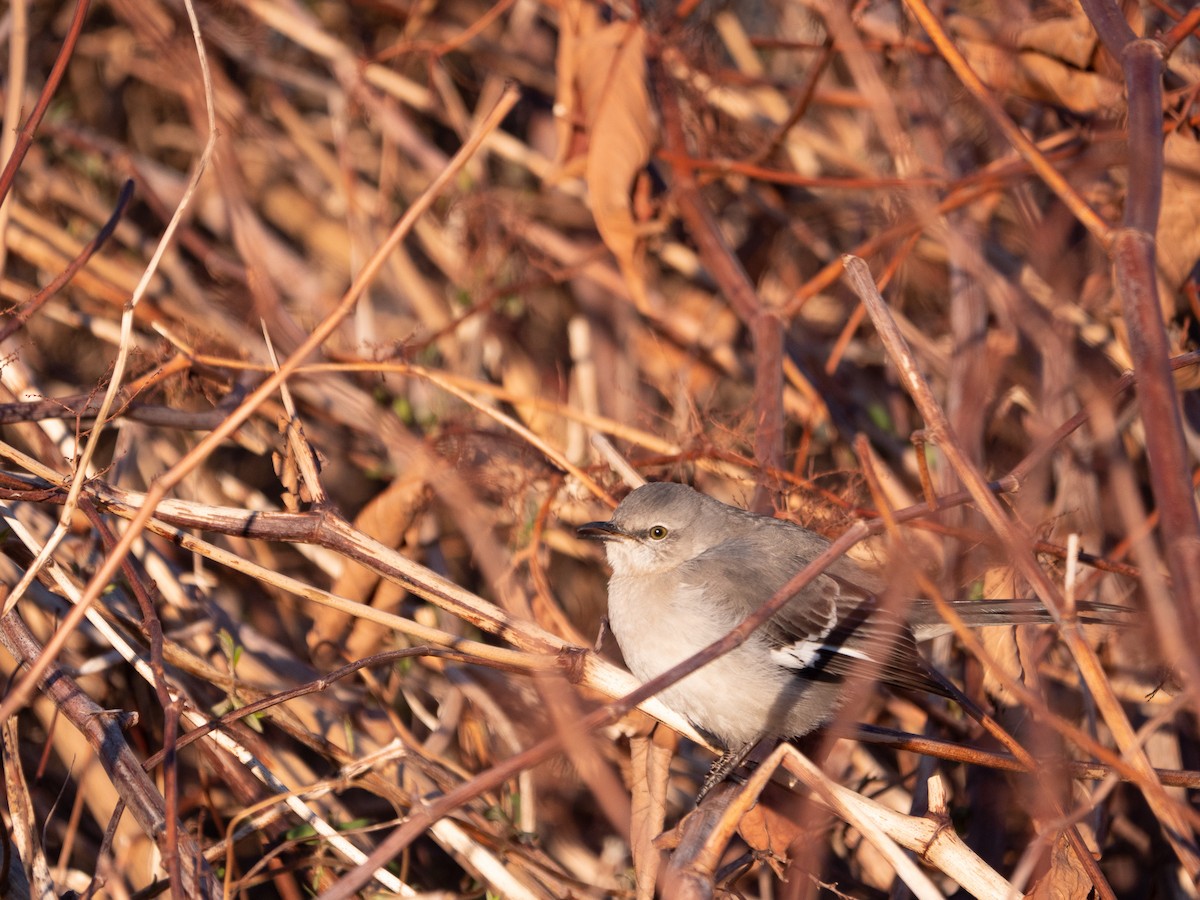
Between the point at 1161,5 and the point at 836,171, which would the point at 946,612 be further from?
the point at 836,171

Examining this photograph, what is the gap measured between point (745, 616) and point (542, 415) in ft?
6.06

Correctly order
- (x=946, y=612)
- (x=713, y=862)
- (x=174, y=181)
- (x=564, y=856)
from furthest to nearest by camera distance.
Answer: (x=174, y=181) < (x=564, y=856) < (x=713, y=862) < (x=946, y=612)

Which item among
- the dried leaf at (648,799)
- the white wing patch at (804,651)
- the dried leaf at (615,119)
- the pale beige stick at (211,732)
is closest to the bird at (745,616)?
the white wing patch at (804,651)

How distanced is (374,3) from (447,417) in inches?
108

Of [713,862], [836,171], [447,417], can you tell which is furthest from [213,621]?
[836,171]

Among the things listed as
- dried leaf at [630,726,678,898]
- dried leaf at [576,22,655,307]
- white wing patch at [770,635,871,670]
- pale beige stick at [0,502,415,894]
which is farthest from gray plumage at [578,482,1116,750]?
dried leaf at [576,22,655,307]

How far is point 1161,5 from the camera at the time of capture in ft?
11.8

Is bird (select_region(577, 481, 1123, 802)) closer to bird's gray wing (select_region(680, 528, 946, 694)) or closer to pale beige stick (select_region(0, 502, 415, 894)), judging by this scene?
bird's gray wing (select_region(680, 528, 946, 694))

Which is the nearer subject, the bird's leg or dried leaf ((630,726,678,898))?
dried leaf ((630,726,678,898))

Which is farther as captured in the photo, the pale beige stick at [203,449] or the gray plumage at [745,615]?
the gray plumage at [745,615]

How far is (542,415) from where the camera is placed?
16.6ft

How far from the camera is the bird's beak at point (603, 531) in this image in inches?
150

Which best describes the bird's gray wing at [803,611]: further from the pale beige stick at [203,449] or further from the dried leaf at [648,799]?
the pale beige stick at [203,449]

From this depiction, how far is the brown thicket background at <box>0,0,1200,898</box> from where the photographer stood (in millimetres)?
2756
